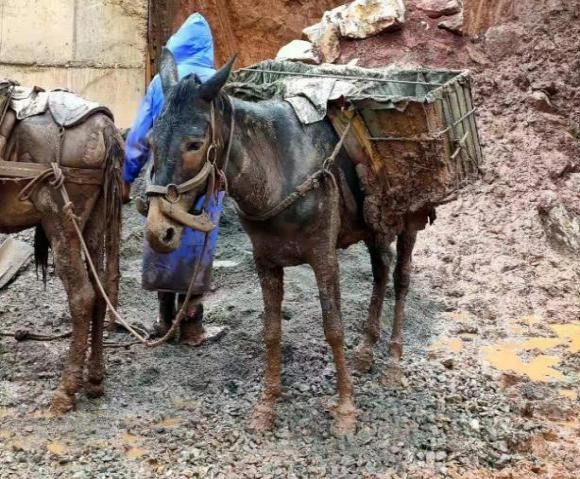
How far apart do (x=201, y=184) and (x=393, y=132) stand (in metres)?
1.32

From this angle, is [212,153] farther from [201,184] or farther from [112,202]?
[112,202]

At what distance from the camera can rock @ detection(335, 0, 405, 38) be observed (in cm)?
929

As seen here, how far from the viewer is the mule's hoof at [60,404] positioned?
445 cm

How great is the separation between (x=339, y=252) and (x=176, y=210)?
4.10 m

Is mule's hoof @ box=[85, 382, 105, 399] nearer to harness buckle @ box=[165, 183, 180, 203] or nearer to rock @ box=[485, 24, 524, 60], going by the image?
harness buckle @ box=[165, 183, 180, 203]

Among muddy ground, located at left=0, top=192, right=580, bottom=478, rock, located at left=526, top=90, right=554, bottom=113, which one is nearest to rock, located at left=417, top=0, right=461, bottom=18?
A: rock, located at left=526, top=90, right=554, bottom=113

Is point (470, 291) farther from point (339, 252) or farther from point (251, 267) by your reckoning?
point (251, 267)

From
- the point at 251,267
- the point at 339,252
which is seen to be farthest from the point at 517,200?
the point at 251,267

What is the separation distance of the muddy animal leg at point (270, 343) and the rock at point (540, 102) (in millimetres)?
5481

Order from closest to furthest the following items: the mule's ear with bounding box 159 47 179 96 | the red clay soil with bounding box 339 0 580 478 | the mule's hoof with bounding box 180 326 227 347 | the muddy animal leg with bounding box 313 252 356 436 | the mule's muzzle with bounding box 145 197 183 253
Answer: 1. the mule's muzzle with bounding box 145 197 183 253
2. the mule's ear with bounding box 159 47 179 96
3. the muddy animal leg with bounding box 313 252 356 436
4. the mule's hoof with bounding box 180 326 227 347
5. the red clay soil with bounding box 339 0 580 478

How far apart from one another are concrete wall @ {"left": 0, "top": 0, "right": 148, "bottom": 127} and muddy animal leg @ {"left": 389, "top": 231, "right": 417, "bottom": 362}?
5.10 meters

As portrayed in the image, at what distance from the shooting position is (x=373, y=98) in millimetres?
4250

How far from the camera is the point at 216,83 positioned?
11.6 feet

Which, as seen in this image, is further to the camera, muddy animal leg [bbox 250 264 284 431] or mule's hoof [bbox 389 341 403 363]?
mule's hoof [bbox 389 341 403 363]
